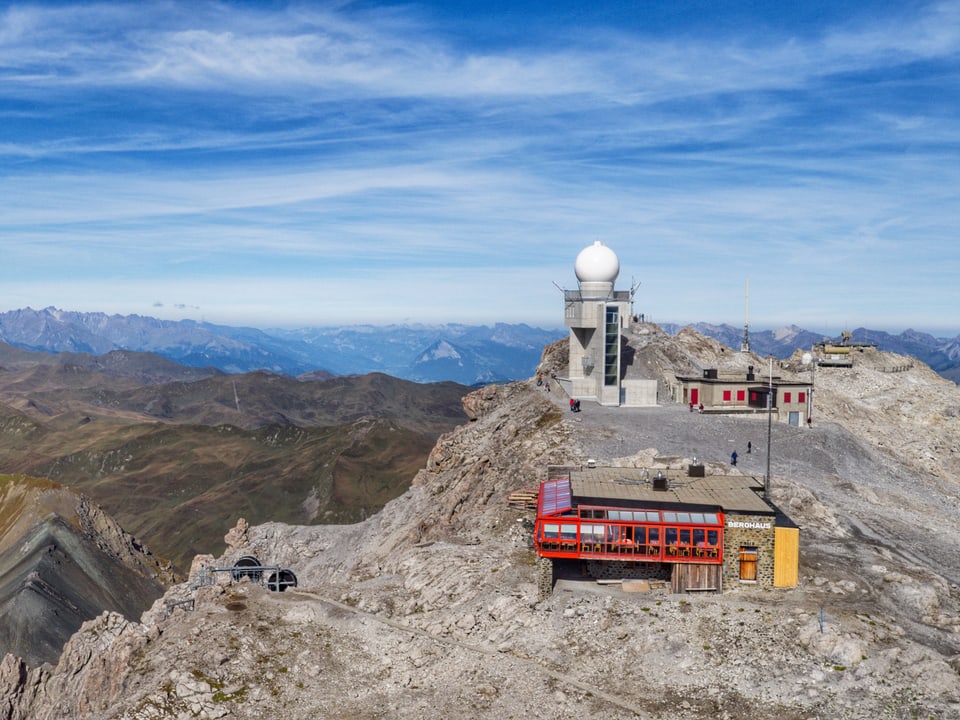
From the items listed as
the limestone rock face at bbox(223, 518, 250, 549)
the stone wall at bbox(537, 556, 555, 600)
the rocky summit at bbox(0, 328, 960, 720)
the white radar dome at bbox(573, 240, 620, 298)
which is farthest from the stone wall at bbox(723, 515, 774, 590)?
the limestone rock face at bbox(223, 518, 250, 549)

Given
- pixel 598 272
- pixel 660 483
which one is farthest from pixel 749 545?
pixel 598 272

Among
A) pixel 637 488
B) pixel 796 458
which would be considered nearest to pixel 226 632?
pixel 637 488

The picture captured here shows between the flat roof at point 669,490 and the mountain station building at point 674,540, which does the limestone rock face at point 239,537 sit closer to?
the flat roof at point 669,490

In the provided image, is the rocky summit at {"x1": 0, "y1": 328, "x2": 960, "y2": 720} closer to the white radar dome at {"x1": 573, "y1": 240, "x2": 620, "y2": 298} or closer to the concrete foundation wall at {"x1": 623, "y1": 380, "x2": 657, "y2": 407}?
the concrete foundation wall at {"x1": 623, "y1": 380, "x2": 657, "y2": 407}

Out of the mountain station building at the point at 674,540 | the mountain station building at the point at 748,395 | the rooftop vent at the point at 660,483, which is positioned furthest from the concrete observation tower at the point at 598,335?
the mountain station building at the point at 674,540

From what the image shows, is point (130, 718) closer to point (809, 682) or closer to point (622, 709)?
point (622, 709)
